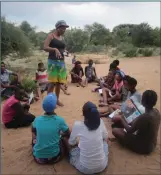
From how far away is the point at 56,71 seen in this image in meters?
5.93

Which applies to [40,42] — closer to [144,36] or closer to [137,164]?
[144,36]

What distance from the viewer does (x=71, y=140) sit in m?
3.63

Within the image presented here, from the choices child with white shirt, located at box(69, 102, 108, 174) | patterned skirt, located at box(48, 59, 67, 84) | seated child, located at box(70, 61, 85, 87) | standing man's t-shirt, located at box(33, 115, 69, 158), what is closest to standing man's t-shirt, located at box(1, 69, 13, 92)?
patterned skirt, located at box(48, 59, 67, 84)

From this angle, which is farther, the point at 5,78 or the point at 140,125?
the point at 5,78

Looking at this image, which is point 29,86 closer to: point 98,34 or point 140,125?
point 140,125

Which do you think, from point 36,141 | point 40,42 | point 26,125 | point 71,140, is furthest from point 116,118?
point 40,42

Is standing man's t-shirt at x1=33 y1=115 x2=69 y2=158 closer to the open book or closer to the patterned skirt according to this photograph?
the open book

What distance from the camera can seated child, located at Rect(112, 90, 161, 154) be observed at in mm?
3758

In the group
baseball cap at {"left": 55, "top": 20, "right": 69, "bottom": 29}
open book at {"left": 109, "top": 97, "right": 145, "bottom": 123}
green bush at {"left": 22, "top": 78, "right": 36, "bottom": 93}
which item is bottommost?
open book at {"left": 109, "top": 97, "right": 145, "bottom": 123}

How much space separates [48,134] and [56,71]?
2.50 meters

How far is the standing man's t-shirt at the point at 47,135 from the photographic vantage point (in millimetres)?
3621

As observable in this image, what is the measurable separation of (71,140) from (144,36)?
26.0 meters

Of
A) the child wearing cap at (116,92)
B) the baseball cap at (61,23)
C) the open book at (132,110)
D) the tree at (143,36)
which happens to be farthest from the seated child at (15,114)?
the tree at (143,36)

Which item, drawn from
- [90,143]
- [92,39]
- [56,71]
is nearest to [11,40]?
[56,71]
